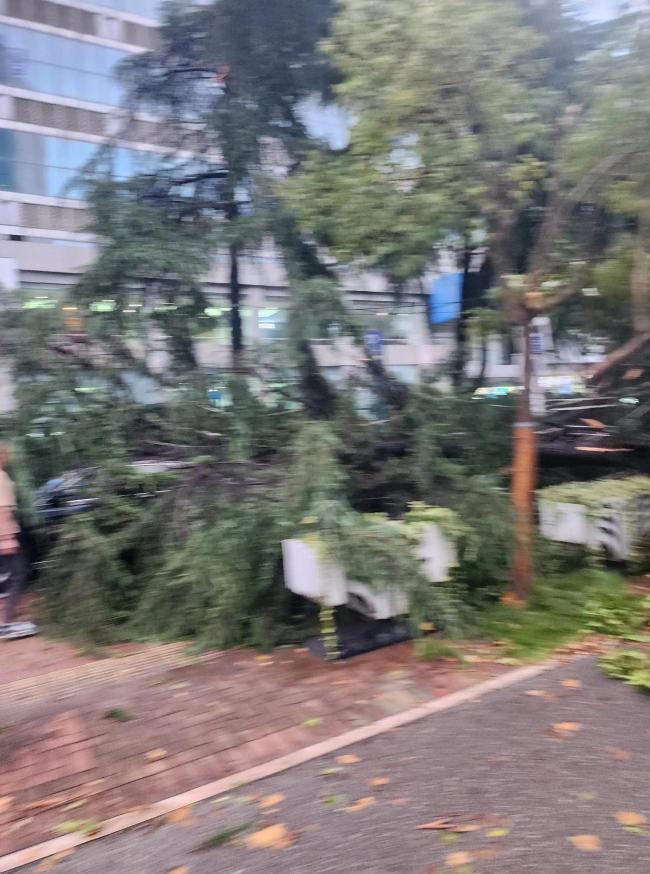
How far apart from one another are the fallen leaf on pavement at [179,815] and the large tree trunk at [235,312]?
4.21 m

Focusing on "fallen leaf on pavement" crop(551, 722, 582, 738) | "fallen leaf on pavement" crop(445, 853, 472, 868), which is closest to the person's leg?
"fallen leaf on pavement" crop(551, 722, 582, 738)

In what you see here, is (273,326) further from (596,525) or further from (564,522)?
(596,525)

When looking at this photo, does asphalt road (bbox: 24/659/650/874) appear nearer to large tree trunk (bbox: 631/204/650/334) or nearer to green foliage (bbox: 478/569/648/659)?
green foliage (bbox: 478/569/648/659)

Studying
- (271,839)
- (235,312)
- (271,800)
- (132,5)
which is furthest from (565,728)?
(132,5)

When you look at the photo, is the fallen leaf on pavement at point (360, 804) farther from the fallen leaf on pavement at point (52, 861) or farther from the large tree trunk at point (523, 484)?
the large tree trunk at point (523, 484)

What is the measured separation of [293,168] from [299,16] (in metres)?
1.55

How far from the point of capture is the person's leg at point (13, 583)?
6.56m

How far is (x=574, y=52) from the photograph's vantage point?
819 cm

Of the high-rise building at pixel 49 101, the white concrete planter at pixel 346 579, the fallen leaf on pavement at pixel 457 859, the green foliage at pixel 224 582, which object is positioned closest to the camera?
the fallen leaf on pavement at pixel 457 859

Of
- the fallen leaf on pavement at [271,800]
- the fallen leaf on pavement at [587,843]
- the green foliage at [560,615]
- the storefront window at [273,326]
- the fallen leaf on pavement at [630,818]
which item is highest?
the storefront window at [273,326]

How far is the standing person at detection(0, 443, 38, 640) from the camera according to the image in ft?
21.1

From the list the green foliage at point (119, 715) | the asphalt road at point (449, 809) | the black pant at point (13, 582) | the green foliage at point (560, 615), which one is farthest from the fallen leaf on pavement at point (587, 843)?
the black pant at point (13, 582)

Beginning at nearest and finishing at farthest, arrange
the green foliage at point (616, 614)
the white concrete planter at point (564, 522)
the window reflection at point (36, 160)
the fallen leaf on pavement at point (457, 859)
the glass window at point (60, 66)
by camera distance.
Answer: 1. the fallen leaf on pavement at point (457, 859)
2. the green foliage at point (616, 614)
3. the white concrete planter at point (564, 522)
4. the glass window at point (60, 66)
5. the window reflection at point (36, 160)

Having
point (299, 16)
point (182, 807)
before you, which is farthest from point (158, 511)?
point (299, 16)
